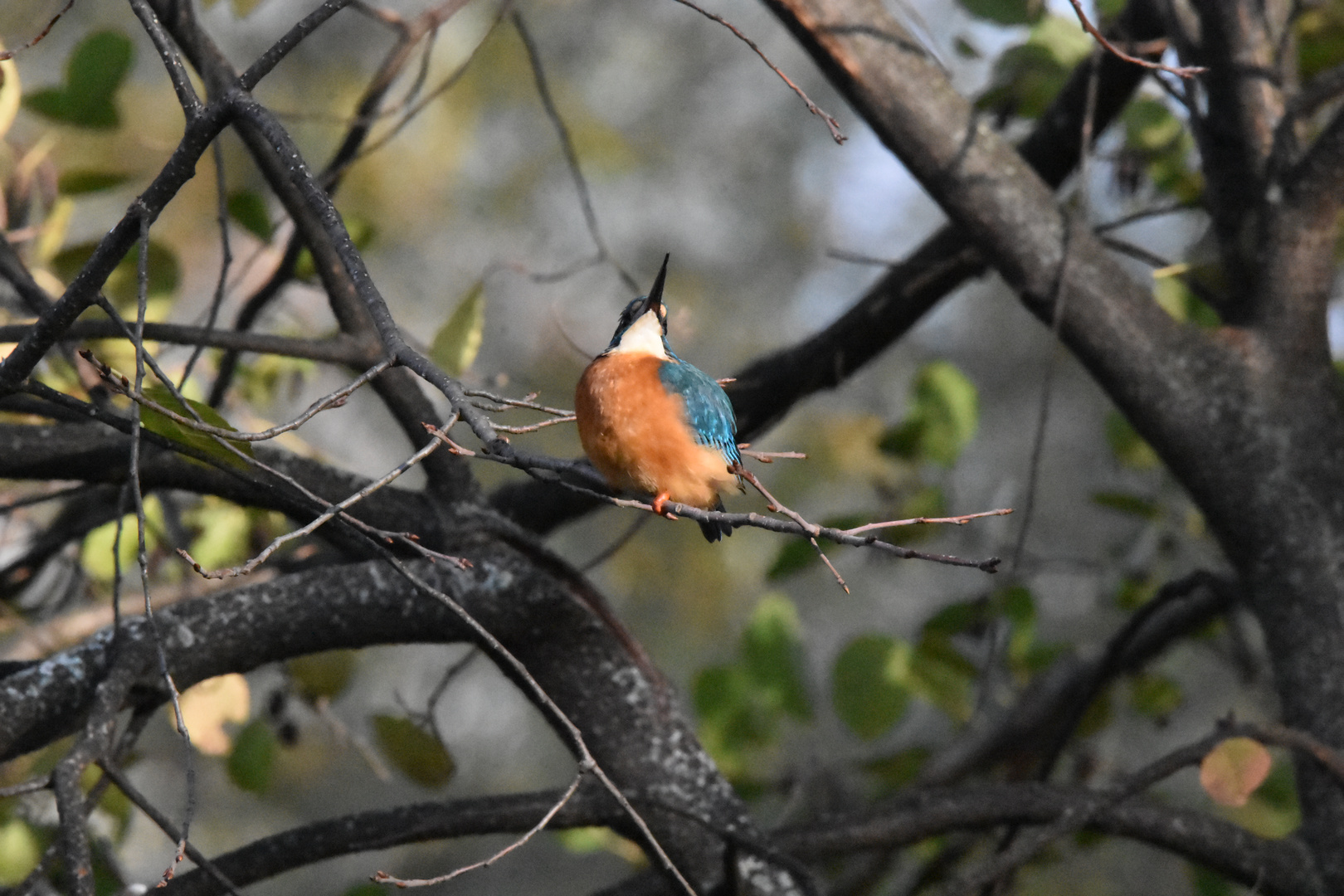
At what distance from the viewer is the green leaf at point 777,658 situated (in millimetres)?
2795

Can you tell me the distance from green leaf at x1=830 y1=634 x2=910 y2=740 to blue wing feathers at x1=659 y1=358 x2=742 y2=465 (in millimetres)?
1056

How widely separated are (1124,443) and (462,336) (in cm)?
198

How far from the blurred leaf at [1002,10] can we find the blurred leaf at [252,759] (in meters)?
2.22

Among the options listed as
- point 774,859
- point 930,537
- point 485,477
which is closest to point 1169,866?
point 485,477

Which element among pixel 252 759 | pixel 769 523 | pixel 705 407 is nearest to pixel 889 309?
pixel 705 407

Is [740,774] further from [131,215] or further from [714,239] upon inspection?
[714,239]

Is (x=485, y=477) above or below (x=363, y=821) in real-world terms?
above

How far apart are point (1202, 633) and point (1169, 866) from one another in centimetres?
523

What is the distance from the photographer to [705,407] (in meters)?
1.71

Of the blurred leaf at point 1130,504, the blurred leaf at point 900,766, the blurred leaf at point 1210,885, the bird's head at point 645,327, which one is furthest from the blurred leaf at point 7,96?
the blurred leaf at point 1210,885

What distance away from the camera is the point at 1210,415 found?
6.68ft

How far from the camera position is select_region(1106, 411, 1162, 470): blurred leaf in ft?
10.6

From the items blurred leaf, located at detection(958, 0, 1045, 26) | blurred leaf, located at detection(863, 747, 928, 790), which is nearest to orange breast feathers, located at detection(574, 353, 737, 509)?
blurred leaf, located at detection(958, 0, 1045, 26)

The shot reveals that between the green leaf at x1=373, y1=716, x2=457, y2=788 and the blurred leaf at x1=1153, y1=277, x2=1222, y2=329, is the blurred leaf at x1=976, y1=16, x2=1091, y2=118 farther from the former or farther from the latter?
the green leaf at x1=373, y1=716, x2=457, y2=788
